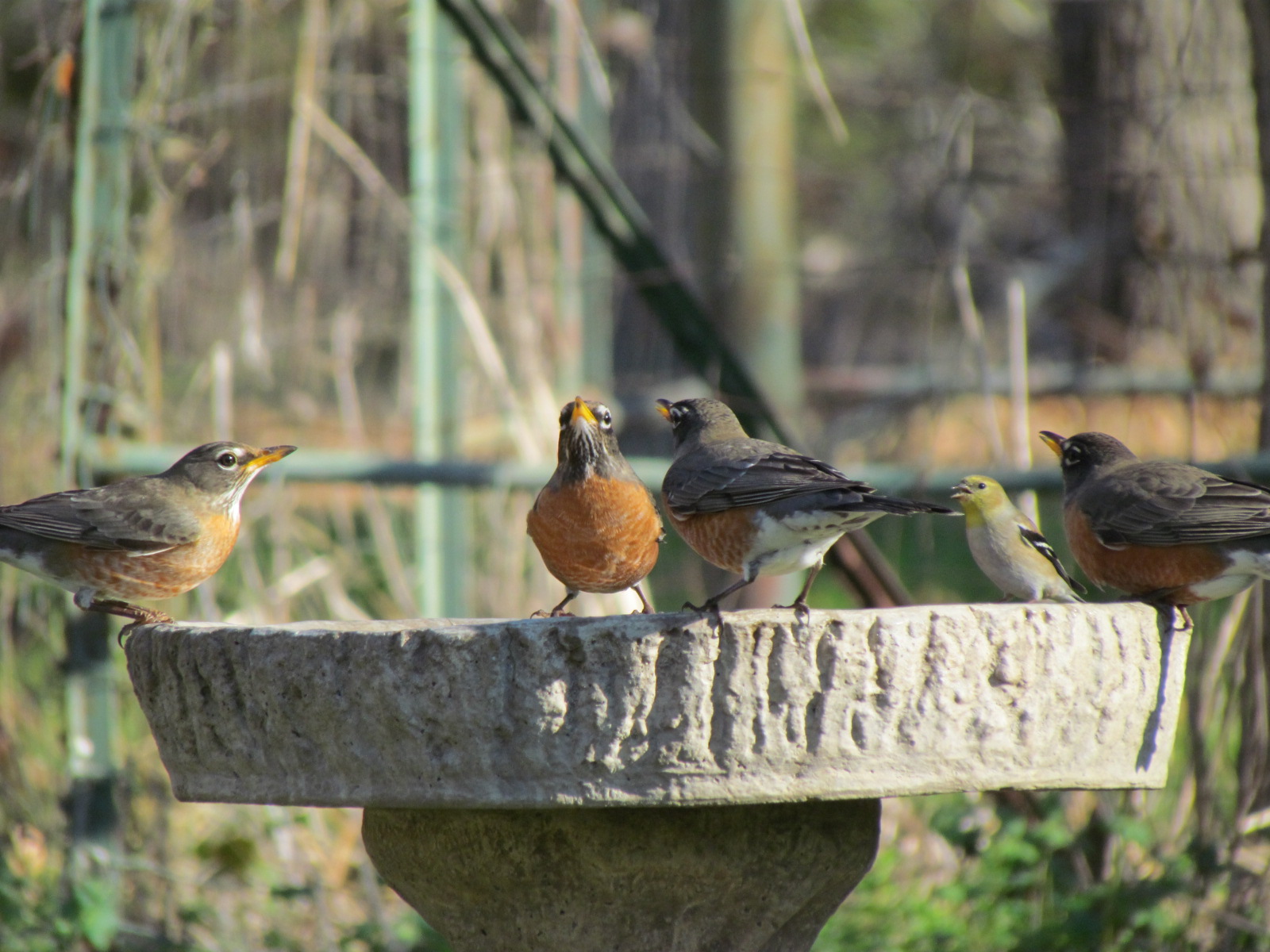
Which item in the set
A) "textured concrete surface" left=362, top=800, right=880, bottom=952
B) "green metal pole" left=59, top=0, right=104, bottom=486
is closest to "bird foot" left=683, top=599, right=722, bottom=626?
"textured concrete surface" left=362, top=800, right=880, bottom=952

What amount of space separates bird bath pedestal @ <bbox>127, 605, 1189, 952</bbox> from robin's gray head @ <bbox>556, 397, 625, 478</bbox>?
0.65 metres

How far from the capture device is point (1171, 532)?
324cm

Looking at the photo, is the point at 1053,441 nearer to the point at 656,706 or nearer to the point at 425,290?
the point at 656,706

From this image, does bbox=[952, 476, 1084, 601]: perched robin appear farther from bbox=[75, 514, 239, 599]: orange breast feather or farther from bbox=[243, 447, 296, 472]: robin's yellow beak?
bbox=[75, 514, 239, 599]: orange breast feather

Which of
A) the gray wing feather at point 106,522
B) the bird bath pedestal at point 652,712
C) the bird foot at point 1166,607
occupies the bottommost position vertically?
the bird bath pedestal at point 652,712

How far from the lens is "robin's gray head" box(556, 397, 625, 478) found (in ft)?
10.5

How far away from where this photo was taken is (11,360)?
221 inches

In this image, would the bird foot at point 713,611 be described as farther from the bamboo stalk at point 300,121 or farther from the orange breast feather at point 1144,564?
the bamboo stalk at point 300,121

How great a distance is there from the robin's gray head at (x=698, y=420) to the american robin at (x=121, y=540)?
1.00 metres

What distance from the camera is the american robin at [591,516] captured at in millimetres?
3156

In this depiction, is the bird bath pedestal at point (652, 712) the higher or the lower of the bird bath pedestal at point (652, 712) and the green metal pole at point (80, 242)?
the lower

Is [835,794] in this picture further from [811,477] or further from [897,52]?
[897,52]

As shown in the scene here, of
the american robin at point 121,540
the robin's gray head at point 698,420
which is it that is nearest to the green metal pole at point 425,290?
the american robin at point 121,540

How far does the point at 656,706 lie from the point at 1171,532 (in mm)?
1522
